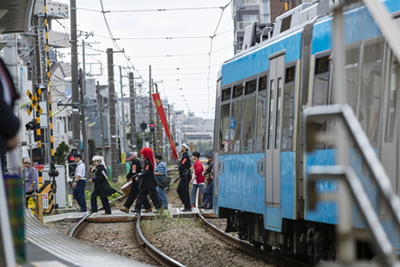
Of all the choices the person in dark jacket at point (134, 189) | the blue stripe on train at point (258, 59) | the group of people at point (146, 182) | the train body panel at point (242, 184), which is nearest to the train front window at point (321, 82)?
the blue stripe on train at point (258, 59)

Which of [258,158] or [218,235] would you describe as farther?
[218,235]

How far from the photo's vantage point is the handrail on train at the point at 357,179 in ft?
6.02

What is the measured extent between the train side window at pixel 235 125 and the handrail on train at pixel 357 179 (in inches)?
288

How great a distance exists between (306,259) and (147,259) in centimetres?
280

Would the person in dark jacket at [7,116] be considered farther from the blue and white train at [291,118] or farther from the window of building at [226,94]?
the window of building at [226,94]

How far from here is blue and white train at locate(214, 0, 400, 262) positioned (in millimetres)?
5305

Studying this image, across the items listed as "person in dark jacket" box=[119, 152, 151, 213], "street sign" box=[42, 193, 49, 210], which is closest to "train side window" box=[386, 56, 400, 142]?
"person in dark jacket" box=[119, 152, 151, 213]

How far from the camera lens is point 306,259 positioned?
346 inches

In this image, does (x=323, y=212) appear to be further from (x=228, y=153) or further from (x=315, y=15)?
(x=228, y=153)

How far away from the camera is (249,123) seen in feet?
29.3

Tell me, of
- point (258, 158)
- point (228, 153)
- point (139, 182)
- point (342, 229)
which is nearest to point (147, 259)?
point (228, 153)

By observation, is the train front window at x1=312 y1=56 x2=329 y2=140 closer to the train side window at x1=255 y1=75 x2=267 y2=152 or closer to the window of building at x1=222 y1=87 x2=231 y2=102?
the train side window at x1=255 y1=75 x2=267 y2=152

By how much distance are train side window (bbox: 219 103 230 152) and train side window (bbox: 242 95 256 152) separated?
0.95 metres

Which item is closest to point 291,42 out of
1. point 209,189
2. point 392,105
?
point 392,105
